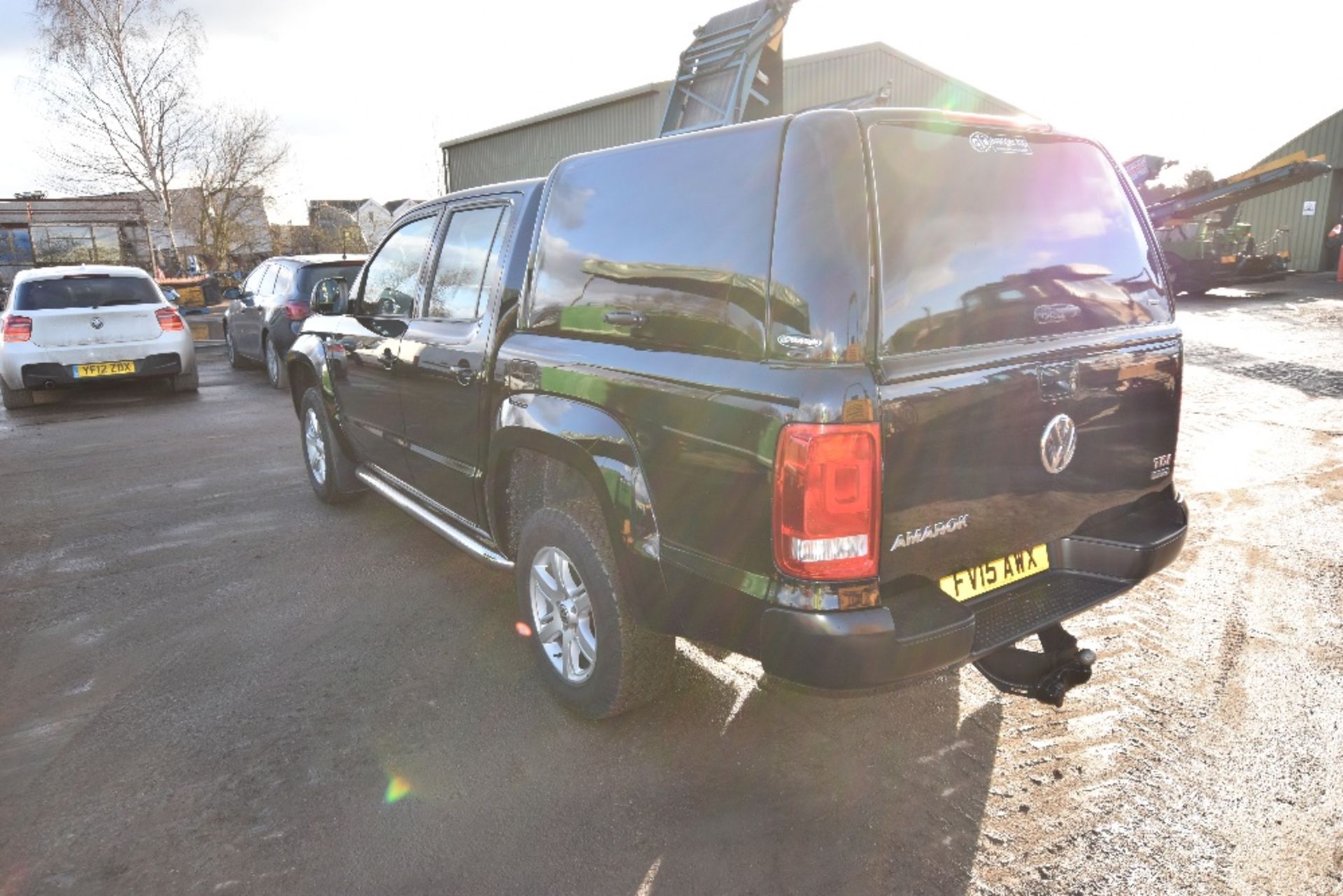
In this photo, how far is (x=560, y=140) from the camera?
24.2m

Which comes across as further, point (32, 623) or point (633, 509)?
point (32, 623)

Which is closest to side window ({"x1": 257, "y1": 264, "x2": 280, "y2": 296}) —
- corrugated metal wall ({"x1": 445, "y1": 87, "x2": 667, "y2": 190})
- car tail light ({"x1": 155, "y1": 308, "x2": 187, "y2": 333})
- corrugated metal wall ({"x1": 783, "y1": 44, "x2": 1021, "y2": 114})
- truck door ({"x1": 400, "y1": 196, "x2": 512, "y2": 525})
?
car tail light ({"x1": 155, "y1": 308, "x2": 187, "y2": 333})

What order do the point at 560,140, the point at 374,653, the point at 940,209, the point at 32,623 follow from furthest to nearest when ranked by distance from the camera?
the point at 560,140
the point at 32,623
the point at 374,653
the point at 940,209

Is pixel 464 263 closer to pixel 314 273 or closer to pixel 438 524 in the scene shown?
pixel 438 524

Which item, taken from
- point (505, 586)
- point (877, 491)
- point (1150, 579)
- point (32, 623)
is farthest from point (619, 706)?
point (32, 623)

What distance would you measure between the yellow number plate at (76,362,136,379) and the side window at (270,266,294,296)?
1.82 metres

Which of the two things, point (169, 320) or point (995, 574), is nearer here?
point (995, 574)

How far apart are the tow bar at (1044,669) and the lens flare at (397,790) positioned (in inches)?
74.8

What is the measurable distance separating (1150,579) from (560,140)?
23.0 meters

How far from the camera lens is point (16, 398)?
9.66 meters

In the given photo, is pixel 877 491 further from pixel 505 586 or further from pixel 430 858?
pixel 505 586

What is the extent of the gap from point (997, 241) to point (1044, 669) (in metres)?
1.39

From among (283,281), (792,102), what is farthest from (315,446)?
(792,102)

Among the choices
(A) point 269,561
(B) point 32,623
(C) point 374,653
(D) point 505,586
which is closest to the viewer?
(C) point 374,653
